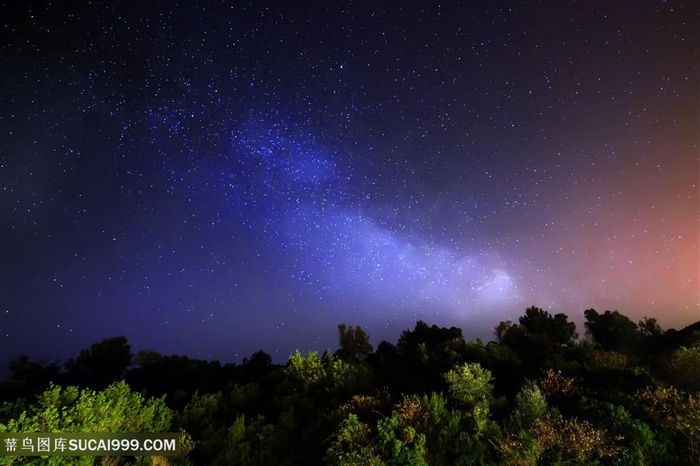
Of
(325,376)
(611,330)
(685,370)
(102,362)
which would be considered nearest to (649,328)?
(611,330)

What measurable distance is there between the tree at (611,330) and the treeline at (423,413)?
4.43 metres

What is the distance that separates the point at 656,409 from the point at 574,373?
5.27 metres

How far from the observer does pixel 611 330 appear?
1096 inches

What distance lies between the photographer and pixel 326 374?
1656 centimetres

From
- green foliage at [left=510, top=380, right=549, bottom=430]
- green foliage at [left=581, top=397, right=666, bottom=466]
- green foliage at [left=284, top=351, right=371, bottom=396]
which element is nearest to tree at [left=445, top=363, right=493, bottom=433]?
green foliage at [left=510, top=380, right=549, bottom=430]

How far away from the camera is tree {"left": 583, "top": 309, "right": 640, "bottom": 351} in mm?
26094

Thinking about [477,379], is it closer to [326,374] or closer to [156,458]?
[326,374]

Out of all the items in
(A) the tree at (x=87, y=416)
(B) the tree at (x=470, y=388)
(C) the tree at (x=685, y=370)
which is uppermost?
(A) the tree at (x=87, y=416)

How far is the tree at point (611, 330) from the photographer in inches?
1027

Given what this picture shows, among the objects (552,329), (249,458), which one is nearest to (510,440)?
(249,458)

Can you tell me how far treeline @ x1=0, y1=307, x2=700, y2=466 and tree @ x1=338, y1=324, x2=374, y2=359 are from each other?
44.4 ft

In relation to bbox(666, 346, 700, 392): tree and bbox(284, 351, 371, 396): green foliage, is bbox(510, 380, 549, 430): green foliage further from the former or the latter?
bbox(666, 346, 700, 392): tree

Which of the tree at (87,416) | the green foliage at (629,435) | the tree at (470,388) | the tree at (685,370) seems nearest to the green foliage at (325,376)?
the tree at (470,388)

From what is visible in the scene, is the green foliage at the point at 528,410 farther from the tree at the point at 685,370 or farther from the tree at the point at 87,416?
the tree at the point at 87,416
